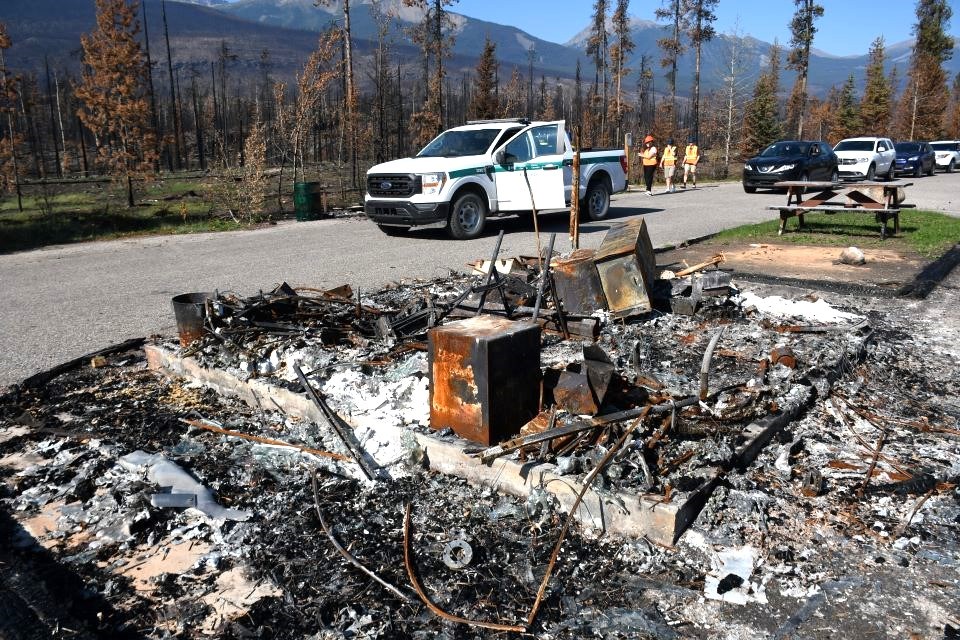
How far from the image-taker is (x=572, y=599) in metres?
→ 2.80

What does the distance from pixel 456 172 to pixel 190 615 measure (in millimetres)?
10328

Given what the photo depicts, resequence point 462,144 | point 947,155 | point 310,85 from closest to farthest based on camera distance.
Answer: point 462,144
point 310,85
point 947,155

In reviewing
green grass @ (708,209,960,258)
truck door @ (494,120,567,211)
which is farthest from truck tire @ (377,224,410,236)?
green grass @ (708,209,960,258)

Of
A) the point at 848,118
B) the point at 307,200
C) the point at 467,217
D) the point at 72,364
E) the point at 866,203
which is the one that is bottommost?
the point at 72,364

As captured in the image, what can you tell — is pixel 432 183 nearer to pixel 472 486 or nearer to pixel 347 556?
pixel 472 486

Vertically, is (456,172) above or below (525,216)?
above

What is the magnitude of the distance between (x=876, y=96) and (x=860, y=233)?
48.5 meters

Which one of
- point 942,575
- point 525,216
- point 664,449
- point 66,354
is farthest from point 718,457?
point 525,216

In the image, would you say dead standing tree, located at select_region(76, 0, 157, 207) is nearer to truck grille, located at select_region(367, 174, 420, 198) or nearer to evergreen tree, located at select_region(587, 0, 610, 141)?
truck grille, located at select_region(367, 174, 420, 198)

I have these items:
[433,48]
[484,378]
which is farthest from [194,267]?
[433,48]

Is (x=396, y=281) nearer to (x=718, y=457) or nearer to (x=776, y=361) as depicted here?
(x=776, y=361)

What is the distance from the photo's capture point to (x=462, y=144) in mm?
13336

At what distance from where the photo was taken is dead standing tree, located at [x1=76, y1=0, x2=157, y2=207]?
17.3 meters

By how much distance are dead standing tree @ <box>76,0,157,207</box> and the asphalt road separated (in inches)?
225
